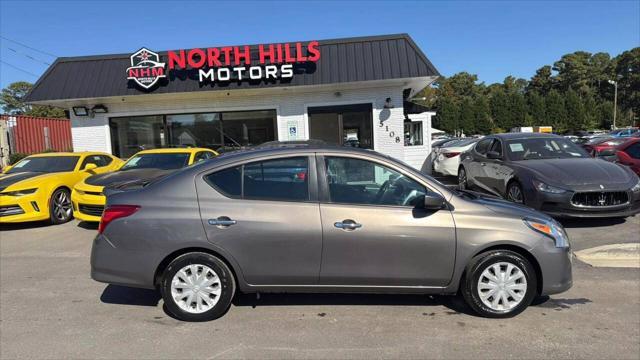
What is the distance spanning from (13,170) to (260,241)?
848 cm

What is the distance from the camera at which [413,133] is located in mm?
15516

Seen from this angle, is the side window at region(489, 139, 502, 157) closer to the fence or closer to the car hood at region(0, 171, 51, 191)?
the car hood at region(0, 171, 51, 191)

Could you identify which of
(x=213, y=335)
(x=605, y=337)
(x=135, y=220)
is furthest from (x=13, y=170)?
(x=605, y=337)

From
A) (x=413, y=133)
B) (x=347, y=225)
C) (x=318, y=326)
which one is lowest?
(x=318, y=326)

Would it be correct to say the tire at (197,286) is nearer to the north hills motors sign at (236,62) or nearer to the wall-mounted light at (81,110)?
the north hills motors sign at (236,62)

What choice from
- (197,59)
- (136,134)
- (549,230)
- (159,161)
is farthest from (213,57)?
(549,230)

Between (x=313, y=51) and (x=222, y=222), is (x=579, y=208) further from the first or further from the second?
(x=313, y=51)

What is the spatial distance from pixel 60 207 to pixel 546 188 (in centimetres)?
892

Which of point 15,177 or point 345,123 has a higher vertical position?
point 345,123

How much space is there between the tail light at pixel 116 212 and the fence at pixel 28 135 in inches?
851

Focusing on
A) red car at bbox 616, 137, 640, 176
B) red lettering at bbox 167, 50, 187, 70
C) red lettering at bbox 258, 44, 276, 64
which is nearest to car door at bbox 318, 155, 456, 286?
red car at bbox 616, 137, 640, 176

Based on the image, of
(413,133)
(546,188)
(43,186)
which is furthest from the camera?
(413,133)

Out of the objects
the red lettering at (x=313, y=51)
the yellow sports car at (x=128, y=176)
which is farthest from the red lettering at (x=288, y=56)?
the yellow sports car at (x=128, y=176)

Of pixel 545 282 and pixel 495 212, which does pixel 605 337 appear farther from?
pixel 495 212
